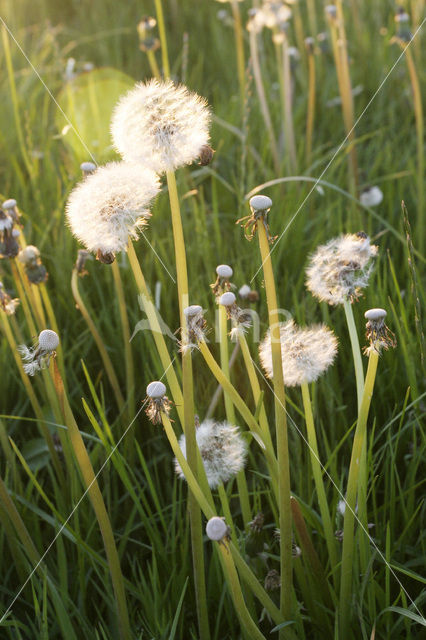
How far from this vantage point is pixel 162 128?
738mm

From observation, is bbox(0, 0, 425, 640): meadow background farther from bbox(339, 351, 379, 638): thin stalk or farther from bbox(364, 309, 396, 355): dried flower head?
bbox(364, 309, 396, 355): dried flower head

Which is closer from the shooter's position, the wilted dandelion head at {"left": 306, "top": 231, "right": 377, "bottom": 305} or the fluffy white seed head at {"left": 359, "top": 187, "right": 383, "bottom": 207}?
the wilted dandelion head at {"left": 306, "top": 231, "right": 377, "bottom": 305}

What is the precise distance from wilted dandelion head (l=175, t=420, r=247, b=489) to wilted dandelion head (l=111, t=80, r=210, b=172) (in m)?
0.34

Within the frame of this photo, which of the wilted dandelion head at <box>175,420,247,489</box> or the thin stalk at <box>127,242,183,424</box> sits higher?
the thin stalk at <box>127,242,183,424</box>

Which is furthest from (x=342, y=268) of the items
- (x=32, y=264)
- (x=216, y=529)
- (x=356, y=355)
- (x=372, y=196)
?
(x=372, y=196)

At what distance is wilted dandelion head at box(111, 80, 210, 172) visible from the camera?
727 mm

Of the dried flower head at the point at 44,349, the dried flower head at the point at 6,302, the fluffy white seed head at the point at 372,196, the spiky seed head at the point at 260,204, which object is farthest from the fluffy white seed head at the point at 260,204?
the fluffy white seed head at the point at 372,196

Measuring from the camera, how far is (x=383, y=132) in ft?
7.27

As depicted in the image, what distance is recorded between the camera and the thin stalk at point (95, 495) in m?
0.71

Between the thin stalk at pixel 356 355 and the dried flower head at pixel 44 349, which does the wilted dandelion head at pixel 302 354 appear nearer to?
the thin stalk at pixel 356 355

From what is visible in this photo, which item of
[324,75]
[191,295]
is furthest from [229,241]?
[324,75]

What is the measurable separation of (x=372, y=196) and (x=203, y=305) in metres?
0.67

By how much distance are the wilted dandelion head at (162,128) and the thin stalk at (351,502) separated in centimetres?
29

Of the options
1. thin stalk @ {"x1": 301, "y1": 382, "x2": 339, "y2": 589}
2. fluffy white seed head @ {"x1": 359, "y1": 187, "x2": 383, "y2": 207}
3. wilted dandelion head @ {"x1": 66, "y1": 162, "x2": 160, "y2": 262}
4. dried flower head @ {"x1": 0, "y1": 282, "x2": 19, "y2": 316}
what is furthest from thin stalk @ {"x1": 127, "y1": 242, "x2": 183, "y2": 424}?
fluffy white seed head @ {"x1": 359, "y1": 187, "x2": 383, "y2": 207}
